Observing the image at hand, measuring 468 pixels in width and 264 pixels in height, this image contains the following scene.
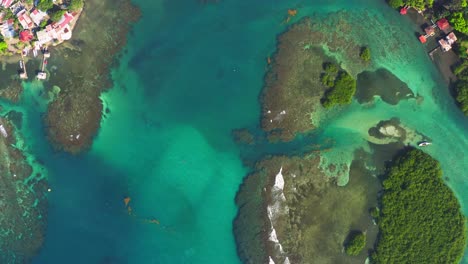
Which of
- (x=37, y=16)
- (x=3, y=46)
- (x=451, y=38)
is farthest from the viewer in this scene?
(x=37, y=16)

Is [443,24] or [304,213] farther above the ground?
[443,24]

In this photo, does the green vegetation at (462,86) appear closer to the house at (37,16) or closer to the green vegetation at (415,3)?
the green vegetation at (415,3)

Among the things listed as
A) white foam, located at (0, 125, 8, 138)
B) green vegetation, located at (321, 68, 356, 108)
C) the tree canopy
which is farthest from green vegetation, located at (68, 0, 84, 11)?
green vegetation, located at (321, 68, 356, 108)

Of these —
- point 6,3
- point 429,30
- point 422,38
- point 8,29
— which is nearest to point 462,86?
point 422,38

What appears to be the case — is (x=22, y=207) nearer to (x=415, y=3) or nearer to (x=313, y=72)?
(x=313, y=72)

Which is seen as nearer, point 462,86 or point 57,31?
point 462,86

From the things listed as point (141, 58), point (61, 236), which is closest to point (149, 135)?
point (141, 58)

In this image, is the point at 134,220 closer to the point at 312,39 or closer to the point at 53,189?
the point at 53,189
